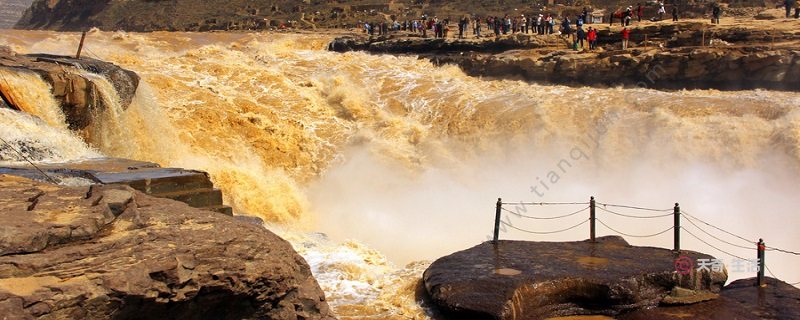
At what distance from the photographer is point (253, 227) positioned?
4.91 metres

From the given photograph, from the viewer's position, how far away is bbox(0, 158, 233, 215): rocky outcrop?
25.8 ft

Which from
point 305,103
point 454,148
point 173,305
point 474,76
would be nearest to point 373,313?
point 173,305

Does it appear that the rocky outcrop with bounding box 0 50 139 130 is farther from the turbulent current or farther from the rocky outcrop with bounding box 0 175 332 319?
the rocky outcrop with bounding box 0 175 332 319

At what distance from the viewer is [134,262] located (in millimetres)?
4008

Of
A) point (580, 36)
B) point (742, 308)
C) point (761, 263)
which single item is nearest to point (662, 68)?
point (580, 36)

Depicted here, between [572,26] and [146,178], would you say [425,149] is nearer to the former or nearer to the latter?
[146,178]

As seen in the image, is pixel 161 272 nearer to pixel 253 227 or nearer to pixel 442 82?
pixel 253 227

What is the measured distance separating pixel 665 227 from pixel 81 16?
47010 mm

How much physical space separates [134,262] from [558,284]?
5112mm

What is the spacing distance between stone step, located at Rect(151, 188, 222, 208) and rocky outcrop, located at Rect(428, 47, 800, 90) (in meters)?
12.5

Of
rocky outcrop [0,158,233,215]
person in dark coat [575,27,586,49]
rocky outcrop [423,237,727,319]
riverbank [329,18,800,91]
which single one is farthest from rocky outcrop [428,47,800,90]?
rocky outcrop [0,158,233,215]

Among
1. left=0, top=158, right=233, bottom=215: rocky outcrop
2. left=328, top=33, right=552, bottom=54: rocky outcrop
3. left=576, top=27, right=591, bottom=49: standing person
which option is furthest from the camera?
left=328, top=33, right=552, bottom=54: rocky outcrop

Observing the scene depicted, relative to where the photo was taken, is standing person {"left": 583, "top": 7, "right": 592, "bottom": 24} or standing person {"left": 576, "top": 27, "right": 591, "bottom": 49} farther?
standing person {"left": 583, "top": 7, "right": 592, "bottom": 24}

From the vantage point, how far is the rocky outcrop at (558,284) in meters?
7.62
